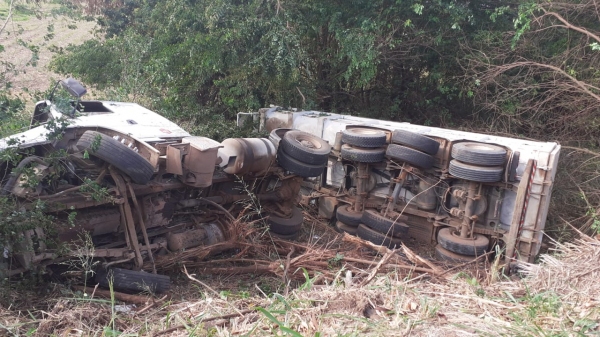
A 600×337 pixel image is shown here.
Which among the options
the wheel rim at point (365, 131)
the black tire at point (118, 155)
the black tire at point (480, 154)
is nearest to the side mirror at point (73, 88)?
the black tire at point (118, 155)

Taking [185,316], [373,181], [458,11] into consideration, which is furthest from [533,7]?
[185,316]

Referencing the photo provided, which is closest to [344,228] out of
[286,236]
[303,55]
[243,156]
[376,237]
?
[376,237]

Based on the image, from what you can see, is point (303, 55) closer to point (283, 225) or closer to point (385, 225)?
point (283, 225)

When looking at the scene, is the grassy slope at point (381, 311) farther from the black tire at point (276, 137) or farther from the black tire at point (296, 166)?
the black tire at point (276, 137)

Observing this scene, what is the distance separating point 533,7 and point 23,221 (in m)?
7.98

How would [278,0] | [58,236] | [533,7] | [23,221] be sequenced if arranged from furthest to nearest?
[278,0] < [533,7] < [58,236] < [23,221]

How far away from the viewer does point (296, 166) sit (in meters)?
5.93

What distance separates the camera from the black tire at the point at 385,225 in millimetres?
5875

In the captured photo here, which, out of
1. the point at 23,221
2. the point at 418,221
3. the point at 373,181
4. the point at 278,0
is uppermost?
the point at 278,0

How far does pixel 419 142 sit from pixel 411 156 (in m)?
0.19

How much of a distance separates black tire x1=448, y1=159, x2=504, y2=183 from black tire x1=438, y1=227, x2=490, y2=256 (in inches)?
27.8

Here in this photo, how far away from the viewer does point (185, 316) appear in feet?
9.87

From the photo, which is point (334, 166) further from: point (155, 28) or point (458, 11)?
point (155, 28)

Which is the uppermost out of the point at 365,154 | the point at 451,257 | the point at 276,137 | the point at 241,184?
the point at 276,137
